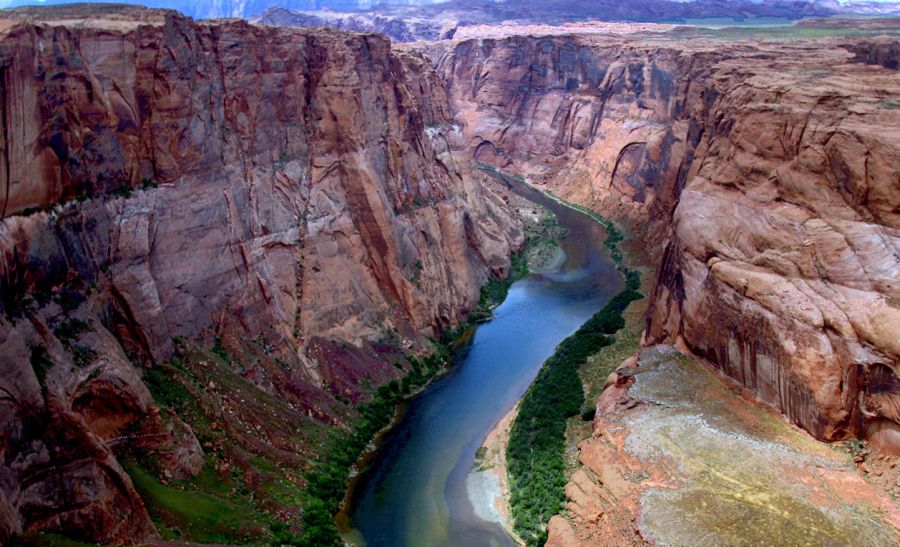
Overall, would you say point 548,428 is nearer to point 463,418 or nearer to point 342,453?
point 463,418

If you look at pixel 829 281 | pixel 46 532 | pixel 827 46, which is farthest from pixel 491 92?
pixel 46 532

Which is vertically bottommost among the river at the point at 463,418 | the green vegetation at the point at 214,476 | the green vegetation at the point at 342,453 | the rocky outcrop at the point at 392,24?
the river at the point at 463,418

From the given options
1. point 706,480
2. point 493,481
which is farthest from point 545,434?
point 706,480

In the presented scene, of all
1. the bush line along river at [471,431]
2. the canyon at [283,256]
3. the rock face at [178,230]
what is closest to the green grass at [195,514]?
the canyon at [283,256]

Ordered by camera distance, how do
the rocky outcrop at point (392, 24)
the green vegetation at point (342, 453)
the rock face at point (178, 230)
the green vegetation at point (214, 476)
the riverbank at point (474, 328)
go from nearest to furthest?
the rock face at point (178, 230) → the green vegetation at point (214, 476) → the green vegetation at point (342, 453) → the riverbank at point (474, 328) → the rocky outcrop at point (392, 24)

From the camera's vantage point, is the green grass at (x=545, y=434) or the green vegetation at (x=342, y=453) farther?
the green grass at (x=545, y=434)

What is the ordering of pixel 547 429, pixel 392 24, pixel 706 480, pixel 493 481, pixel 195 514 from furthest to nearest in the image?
pixel 392 24 → pixel 547 429 → pixel 493 481 → pixel 706 480 → pixel 195 514

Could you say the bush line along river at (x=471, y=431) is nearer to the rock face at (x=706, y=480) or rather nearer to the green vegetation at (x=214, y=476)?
the green vegetation at (x=214, y=476)
